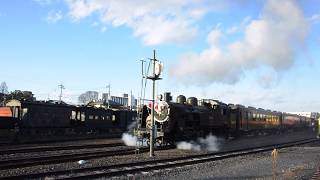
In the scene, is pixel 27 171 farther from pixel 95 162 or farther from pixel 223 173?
pixel 223 173

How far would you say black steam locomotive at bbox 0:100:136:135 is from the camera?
44.3 metres

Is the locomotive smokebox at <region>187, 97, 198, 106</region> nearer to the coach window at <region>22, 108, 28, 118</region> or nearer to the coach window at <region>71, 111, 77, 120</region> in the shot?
the coach window at <region>22, 108, 28, 118</region>

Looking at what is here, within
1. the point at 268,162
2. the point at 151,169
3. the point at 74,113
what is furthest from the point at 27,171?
the point at 74,113

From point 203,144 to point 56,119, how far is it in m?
20.7

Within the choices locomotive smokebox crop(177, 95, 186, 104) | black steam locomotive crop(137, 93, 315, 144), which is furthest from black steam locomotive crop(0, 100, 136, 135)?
black steam locomotive crop(137, 93, 315, 144)

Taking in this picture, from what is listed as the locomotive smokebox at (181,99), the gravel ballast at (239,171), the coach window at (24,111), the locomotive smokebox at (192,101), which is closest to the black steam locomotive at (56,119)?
the coach window at (24,111)

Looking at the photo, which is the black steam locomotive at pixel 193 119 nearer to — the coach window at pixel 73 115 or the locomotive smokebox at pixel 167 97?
the locomotive smokebox at pixel 167 97

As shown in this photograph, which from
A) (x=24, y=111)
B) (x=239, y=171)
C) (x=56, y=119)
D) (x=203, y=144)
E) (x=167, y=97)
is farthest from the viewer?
(x=56, y=119)

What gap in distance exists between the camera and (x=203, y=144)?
33125mm

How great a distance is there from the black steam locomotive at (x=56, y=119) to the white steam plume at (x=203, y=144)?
18.7 metres

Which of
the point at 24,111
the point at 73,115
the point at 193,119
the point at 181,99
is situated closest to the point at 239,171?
the point at 193,119

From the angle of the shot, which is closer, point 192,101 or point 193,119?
point 193,119

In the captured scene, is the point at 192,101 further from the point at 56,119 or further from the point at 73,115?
the point at 73,115

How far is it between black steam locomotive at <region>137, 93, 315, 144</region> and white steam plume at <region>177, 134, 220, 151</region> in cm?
40
